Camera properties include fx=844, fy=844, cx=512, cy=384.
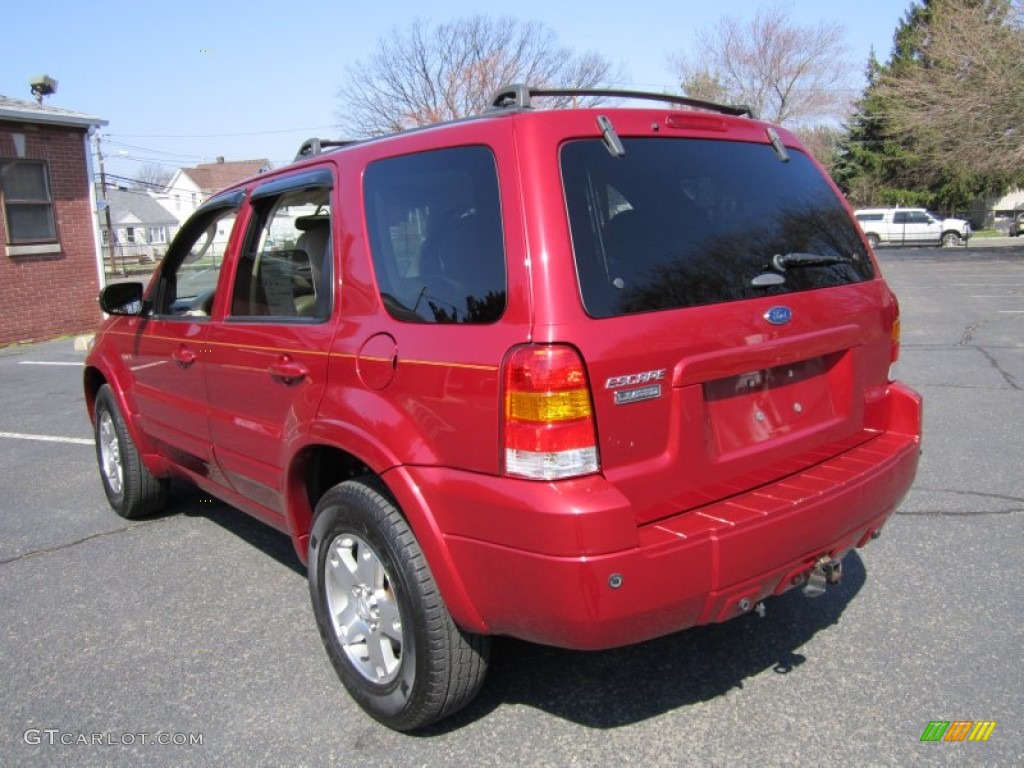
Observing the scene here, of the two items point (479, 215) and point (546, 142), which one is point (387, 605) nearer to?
point (479, 215)

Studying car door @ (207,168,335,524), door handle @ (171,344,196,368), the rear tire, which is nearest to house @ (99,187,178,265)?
the rear tire

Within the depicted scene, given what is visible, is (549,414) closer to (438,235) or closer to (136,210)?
(438,235)

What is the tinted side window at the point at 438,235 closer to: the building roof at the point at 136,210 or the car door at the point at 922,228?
the car door at the point at 922,228

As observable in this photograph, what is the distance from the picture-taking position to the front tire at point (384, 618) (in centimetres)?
255

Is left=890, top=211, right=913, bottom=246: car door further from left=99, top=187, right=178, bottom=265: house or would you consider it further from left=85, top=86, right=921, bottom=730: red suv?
left=99, top=187, right=178, bottom=265: house

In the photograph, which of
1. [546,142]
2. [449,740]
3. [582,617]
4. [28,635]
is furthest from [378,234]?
[28,635]

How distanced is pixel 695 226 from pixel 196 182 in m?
96.2

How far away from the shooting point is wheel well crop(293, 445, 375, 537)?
121 inches

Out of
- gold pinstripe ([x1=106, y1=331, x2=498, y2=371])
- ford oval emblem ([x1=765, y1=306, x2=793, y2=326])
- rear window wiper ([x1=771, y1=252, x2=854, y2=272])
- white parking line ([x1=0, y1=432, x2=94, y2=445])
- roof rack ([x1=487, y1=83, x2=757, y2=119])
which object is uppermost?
roof rack ([x1=487, y1=83, x2=757, y2=119])

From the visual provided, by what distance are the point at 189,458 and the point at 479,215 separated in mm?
2397

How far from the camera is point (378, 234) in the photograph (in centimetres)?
284

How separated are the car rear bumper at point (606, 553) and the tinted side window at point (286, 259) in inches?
42.2

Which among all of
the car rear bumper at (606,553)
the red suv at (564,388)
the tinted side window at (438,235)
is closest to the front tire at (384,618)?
the red suv at (564,388)

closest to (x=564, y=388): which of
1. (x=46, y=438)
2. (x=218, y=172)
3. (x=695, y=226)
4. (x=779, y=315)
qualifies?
(x=695, y=226)
